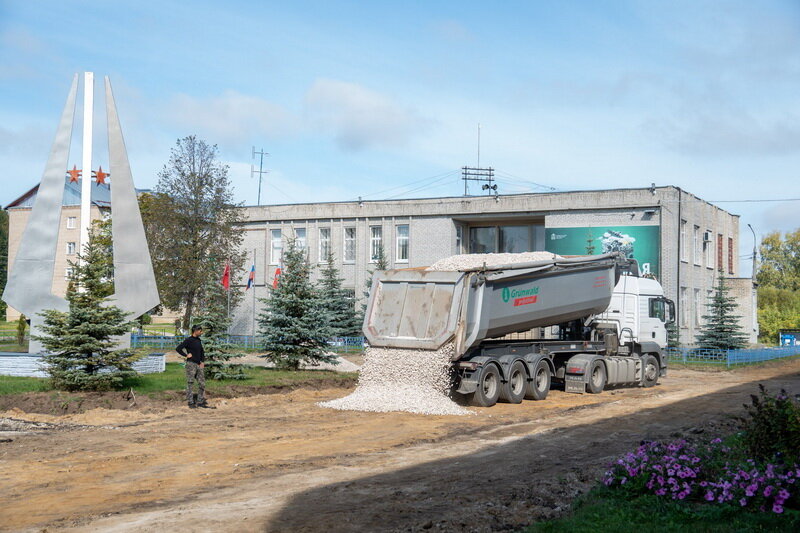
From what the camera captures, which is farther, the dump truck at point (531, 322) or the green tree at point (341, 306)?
the green tree at point (341, 306)

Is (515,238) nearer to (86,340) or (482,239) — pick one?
(482,239)

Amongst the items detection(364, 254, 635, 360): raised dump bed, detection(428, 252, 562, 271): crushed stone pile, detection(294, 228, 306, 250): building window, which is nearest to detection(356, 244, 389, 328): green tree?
detection(294, 228, 306, 250): building window

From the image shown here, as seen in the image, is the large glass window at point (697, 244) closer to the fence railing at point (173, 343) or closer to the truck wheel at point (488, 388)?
the fence railing at point (173, 343)

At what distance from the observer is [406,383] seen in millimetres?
17281

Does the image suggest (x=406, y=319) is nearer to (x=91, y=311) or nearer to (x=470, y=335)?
(x=470, y=335)

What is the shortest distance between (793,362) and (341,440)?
1246 inches

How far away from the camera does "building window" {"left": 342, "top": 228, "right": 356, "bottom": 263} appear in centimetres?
4909

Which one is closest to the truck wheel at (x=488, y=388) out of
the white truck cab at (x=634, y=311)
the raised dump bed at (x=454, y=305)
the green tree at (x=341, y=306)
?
the raised dump bed at (x=454, y=305)

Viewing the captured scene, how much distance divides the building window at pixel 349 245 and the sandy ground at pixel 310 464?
29866 millimetres

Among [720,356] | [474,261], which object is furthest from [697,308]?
[474,261]

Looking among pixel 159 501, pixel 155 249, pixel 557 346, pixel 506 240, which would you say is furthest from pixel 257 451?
pixel 506 240

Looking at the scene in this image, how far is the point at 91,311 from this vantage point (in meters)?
17.7

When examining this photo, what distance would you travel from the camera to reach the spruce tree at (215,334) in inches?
819

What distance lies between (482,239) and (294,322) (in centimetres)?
2502
